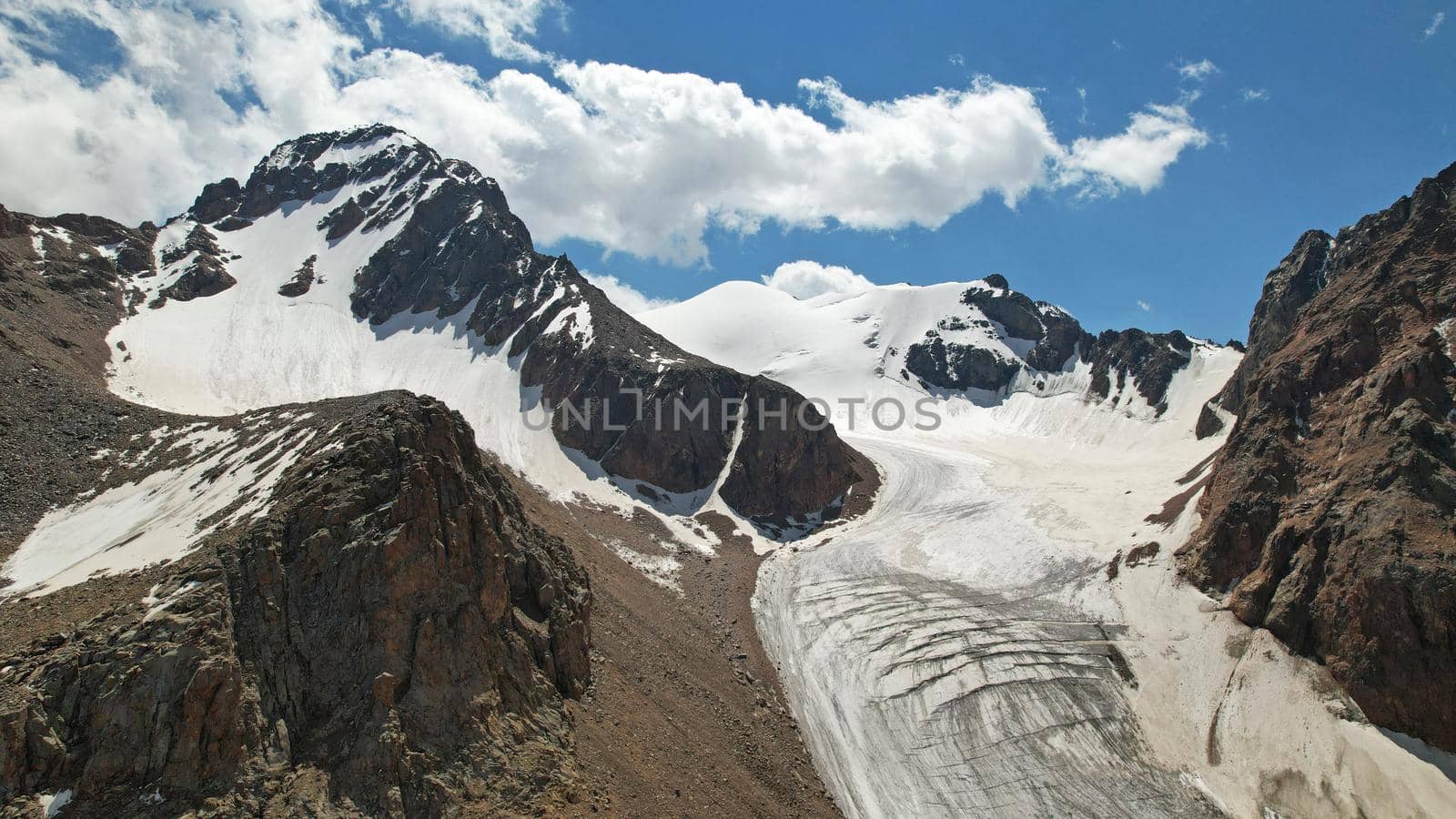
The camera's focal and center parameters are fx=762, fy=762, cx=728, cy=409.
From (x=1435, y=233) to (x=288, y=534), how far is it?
80638 mm

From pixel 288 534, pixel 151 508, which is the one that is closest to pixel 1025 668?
pixel 288 534

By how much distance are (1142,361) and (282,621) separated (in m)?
132

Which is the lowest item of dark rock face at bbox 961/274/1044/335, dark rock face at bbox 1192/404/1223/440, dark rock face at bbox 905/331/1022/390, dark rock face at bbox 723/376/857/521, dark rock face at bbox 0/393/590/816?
dark rock face at bbox 0/393/590/816

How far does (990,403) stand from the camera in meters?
139

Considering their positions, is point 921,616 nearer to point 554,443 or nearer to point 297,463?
point 297,463

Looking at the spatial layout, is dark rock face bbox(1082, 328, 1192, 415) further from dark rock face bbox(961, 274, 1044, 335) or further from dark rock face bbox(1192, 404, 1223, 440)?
dark rock face bbox(961, 274, 1044, 335)

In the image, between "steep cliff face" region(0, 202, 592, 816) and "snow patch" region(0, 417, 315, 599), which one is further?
"snow patch" region(0, 417, 315, 599)

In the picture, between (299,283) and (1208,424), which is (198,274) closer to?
(299,283)

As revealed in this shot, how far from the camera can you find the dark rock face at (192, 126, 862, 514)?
84.6 metres

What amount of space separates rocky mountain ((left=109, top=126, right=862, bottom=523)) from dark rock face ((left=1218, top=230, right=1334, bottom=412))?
50.5m

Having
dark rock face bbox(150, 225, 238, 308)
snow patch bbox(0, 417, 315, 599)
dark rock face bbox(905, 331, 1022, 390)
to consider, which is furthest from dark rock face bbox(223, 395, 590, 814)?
dark rock face bbox(905, 331, 1022, 390)

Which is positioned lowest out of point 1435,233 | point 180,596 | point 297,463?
point 180,596

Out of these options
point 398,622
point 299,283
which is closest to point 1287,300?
point 398,622

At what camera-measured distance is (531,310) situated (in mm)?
109938
